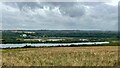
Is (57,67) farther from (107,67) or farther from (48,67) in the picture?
(107,67)

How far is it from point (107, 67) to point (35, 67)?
4.95 metres

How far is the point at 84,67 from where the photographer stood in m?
17.9

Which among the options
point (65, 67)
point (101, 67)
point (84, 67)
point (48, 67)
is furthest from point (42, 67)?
point (101, 67)

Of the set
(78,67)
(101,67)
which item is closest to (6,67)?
(78,67)

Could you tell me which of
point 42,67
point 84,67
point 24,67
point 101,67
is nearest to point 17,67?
point 24,67

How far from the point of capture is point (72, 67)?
17547 mm

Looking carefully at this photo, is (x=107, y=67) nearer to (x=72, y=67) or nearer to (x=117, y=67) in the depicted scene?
(x=117, y=67)

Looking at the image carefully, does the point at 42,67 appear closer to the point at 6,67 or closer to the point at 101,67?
the point at 6,67

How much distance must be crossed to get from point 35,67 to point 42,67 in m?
0.56

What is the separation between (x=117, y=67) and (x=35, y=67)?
554 centimetres

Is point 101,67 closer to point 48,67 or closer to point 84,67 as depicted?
point 84,67

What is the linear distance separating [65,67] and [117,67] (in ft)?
11.6

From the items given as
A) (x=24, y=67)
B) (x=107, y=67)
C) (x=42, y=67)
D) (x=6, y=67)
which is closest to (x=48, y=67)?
(x=42, y=67)

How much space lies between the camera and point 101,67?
58.2 feet
